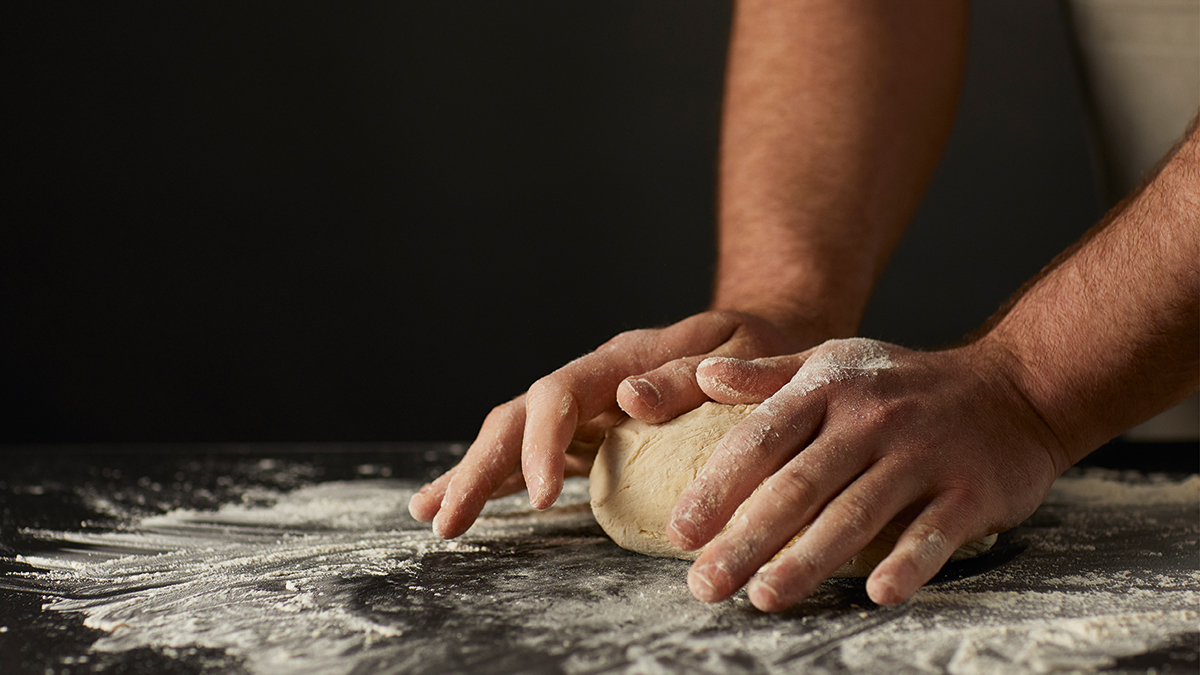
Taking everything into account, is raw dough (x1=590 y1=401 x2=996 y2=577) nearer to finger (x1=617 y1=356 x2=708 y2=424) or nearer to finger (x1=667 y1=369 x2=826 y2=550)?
finger (x1=617 y1=356 x2=708 y2=424)

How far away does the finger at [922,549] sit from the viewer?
722 mm

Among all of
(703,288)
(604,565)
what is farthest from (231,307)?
(604,565)

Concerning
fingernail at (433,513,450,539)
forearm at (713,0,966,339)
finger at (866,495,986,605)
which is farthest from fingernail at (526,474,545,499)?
forearm at (713,0,966,339)

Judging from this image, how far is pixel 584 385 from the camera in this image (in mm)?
1031

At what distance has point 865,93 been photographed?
1.69 meters

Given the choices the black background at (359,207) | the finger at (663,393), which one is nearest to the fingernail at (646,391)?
the finger at (663,393)

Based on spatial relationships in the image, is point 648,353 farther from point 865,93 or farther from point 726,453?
point 865,93

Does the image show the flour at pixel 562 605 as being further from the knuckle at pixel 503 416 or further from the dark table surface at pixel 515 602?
the knuckle at pixel 503 416

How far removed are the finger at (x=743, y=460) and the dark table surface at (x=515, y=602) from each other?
0.07 m

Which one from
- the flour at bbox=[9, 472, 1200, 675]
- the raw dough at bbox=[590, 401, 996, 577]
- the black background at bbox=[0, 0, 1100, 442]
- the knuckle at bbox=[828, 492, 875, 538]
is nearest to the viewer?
the flour at bbox=[9, 472, 1200, 675]

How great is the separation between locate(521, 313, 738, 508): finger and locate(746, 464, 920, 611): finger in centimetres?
27

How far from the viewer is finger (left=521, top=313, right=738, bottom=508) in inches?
37.0

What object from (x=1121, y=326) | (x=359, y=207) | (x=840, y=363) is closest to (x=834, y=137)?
(x=1121, y=326)

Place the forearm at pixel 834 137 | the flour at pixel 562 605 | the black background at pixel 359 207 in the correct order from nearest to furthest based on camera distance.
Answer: the flour at pixel 562 605 < the forearm at pixel 834 137 < the black background at pixel 359 207
